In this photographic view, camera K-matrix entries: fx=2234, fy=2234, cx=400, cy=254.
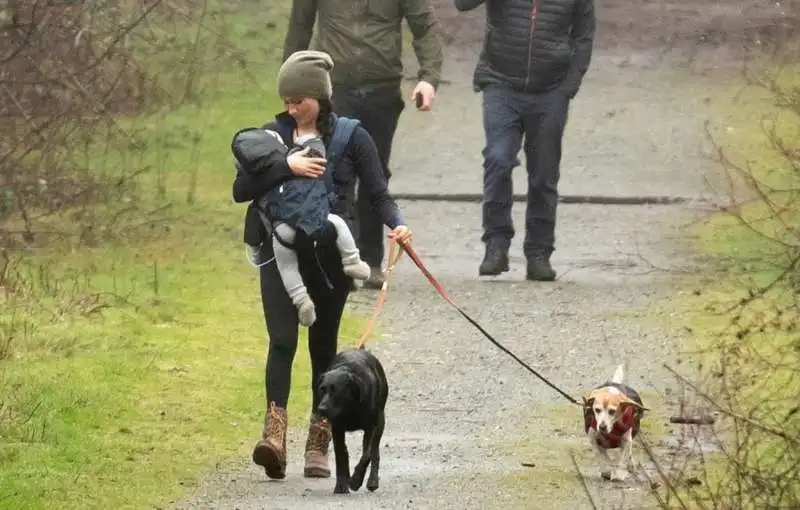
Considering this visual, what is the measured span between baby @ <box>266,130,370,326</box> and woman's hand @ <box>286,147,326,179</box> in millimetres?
39

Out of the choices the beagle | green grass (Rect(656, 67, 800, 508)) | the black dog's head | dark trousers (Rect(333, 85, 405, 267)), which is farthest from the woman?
dark trousers (Rect(333, 85, 405, 267))

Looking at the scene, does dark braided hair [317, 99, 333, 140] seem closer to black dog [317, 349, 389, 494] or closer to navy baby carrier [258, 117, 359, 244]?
navy baby carrier [258, 117, 359, 244]

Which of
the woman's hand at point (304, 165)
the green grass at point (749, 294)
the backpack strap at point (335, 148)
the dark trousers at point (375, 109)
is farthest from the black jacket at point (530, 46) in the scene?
the woman's hand at point (304, 165)

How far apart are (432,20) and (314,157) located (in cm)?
498

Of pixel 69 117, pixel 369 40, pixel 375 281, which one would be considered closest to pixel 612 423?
pixel 369 40

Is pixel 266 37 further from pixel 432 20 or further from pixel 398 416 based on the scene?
pixel 398 416

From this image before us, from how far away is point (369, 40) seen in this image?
1350 centimetres

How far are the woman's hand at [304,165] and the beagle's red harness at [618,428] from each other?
1436 mm

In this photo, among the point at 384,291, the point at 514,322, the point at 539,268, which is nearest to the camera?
the point at 384,291

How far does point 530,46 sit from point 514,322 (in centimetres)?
199

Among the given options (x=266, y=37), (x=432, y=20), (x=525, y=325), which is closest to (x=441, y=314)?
(x=525, y=325)

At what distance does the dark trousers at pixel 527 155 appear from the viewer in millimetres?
14234

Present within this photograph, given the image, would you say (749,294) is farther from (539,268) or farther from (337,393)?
(539,268)

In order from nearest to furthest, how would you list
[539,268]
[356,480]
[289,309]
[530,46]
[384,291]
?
[356,480], [289,309], [384,291], [530,46], [539,268]
